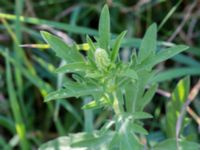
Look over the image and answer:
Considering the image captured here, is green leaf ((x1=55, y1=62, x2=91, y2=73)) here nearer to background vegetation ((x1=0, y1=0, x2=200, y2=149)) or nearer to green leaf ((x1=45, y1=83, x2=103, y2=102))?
green leaf ((x1=45, y1=83, x2=103, y2=102))

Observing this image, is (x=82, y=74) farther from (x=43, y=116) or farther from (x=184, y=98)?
(x=43, y=116)

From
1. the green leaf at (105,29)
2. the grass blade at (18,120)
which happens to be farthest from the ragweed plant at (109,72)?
the grass blade at (18,120)

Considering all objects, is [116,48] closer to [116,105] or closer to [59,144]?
[116,105]

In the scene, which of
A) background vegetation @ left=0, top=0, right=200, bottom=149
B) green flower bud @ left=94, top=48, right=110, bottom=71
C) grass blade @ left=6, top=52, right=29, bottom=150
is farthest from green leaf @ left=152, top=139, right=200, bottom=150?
grass blade @ left=6, top=52, right=29, bottom=150

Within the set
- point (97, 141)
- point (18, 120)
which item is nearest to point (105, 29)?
point (97, 141)

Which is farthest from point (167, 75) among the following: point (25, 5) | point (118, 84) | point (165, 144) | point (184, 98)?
point (25, 5)

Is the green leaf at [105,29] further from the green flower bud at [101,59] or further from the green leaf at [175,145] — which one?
the green leaf at [175,145]

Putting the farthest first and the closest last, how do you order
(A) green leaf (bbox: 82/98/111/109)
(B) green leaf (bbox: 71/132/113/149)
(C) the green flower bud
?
(B) green leaf (bbox: 71/132/113/149)
(A) green leaf (bbox: 82/98/111/109)
(C) the green flower bud
